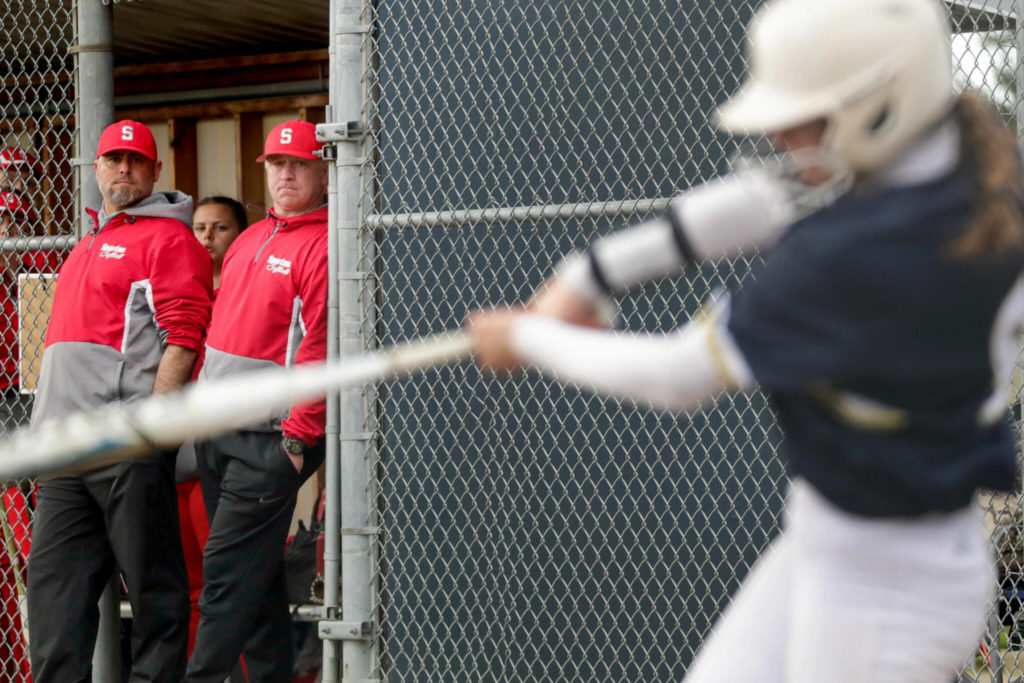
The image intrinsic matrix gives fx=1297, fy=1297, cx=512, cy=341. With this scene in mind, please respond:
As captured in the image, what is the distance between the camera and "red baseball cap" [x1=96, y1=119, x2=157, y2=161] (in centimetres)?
535

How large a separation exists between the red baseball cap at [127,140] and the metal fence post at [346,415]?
942 millimetres

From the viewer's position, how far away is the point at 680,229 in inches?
99.0

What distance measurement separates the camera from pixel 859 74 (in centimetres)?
214

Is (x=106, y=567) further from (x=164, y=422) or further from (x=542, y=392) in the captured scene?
(x=164, y=422)

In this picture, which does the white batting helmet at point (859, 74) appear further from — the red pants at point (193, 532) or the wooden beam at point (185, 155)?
the wooden beam at point (185, 155)

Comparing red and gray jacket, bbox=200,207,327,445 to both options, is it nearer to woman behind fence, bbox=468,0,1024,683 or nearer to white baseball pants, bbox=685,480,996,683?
woman behind fence, bbox=468,0,1024,683

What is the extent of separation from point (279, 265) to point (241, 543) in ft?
3.57

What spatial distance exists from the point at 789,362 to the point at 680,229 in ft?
1.62

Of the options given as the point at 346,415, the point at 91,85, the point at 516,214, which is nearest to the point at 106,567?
the point at 346,415

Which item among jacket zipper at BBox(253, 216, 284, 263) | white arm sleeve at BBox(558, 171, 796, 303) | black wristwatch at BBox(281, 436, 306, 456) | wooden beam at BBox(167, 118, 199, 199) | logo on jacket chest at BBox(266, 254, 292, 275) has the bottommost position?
black wristwatch at BBox(281, 436, 306, 456)

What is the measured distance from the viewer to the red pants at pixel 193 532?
19.5ft

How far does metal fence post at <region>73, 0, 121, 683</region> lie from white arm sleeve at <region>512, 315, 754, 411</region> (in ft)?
12.4

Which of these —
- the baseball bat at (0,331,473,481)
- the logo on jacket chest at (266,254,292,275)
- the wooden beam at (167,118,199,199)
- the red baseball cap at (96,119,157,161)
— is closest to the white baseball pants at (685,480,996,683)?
the baseball bat at (0,331,473,481)

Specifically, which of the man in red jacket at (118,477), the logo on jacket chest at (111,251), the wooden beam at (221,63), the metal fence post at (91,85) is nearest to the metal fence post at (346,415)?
the man in red jacket at (118,477)
